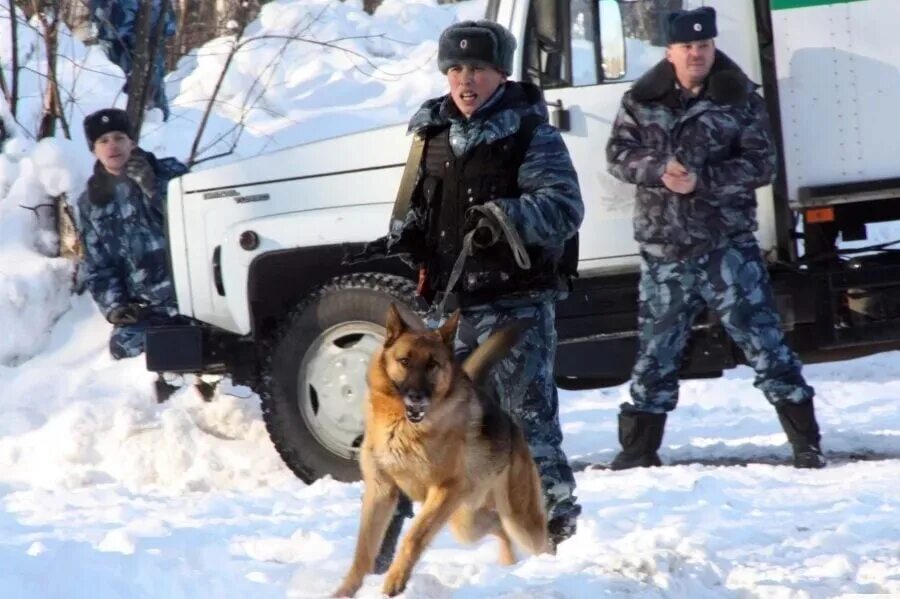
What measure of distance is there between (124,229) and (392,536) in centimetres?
359

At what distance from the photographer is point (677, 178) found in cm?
668

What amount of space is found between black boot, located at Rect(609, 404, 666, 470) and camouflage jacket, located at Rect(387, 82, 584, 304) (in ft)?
7.29

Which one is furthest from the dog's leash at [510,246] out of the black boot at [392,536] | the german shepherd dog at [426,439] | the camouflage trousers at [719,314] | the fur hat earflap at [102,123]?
the fur hat earflap at [102,123]

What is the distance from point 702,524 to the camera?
5836 millimetres

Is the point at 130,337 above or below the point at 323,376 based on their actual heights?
above

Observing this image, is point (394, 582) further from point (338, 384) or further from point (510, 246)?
point (338, 384)

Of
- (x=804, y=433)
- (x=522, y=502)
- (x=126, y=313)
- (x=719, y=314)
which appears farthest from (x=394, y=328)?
(x=126, y=313)

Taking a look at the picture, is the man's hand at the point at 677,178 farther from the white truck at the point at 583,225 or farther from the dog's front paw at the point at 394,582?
the dog's front paw at the point at 394,582

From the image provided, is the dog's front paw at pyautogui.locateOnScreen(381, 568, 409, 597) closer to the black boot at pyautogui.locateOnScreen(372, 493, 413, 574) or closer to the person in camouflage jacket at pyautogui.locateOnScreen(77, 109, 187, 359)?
the black boot at pyautogui.locateOnScreen(372, 493, 413, 574)

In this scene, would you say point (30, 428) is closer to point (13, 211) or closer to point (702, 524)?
point (13, 211)

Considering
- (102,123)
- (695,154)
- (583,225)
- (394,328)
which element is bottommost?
(394,328)

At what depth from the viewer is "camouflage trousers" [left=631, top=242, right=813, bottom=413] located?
674 cm

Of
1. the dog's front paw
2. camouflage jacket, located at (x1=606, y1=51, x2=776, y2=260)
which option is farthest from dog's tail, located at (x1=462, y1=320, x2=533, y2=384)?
camouflage jacket, located at (x1=606, y1=51, x2=776, y2=260)

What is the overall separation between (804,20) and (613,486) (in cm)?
228
